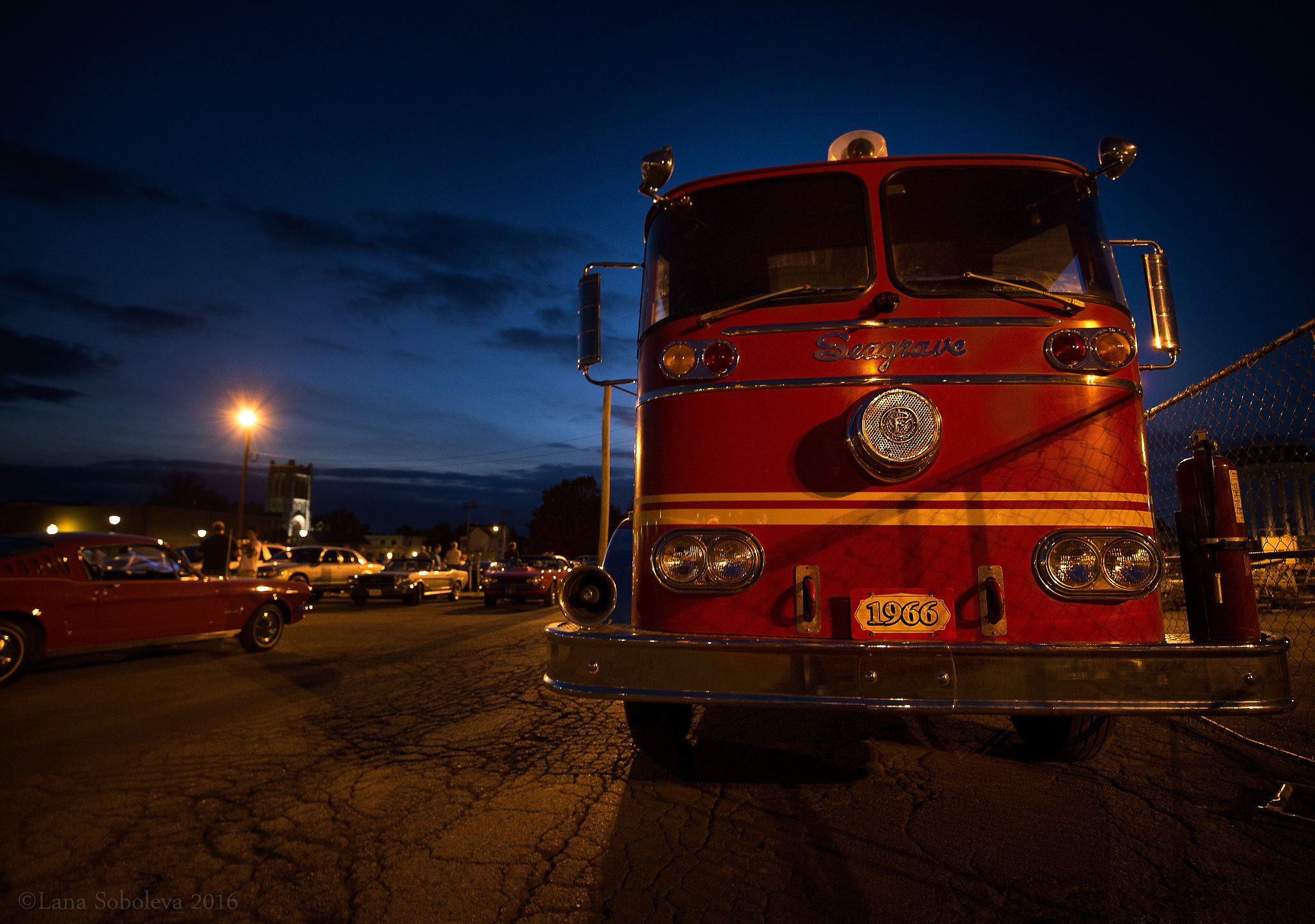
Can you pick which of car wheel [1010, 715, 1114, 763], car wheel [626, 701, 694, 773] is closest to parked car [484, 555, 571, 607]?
car wheel [626, 701, 694, 773]

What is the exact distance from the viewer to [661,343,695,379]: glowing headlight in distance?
295 cm

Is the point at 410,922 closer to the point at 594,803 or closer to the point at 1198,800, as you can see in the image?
the point at 594,803

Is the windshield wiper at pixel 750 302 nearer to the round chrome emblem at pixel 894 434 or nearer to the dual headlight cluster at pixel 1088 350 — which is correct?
the round chrome emblem at pixel 894 434

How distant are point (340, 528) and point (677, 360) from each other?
117 m

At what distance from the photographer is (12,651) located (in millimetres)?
6305

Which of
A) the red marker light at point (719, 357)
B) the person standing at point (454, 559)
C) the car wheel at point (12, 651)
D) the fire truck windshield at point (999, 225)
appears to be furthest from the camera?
the person standing at point (454, 559)

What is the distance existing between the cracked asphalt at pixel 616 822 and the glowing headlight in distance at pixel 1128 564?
1.07m

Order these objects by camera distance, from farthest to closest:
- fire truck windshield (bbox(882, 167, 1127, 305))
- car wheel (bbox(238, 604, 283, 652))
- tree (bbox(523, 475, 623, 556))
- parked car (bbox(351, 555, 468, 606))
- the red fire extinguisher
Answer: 1. tree (bbox(523, 475, 623, 556))
2. parked car (bbox(351, 555, 468, 606))
3. car wheel (bbox(238, 604, 283, 652))
4. fire truck windshield (bbox(882, 167, 1127, 305))
5. the red fire extinguisher

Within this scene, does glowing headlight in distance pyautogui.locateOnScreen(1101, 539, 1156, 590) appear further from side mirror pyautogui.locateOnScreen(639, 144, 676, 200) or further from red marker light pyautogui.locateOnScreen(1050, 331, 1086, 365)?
side mirror pyautogui.locateOnScreen(639, 144, 676, 200)

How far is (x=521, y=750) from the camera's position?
417 centimetres

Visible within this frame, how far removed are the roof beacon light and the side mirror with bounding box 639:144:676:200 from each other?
109 cm

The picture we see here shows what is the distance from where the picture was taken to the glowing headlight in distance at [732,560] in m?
2.68

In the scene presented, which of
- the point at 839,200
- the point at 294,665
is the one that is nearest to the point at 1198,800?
the point at 839,200

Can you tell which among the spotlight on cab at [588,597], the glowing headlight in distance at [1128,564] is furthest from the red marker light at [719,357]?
the glowing headlight in distance at [1128,564]
